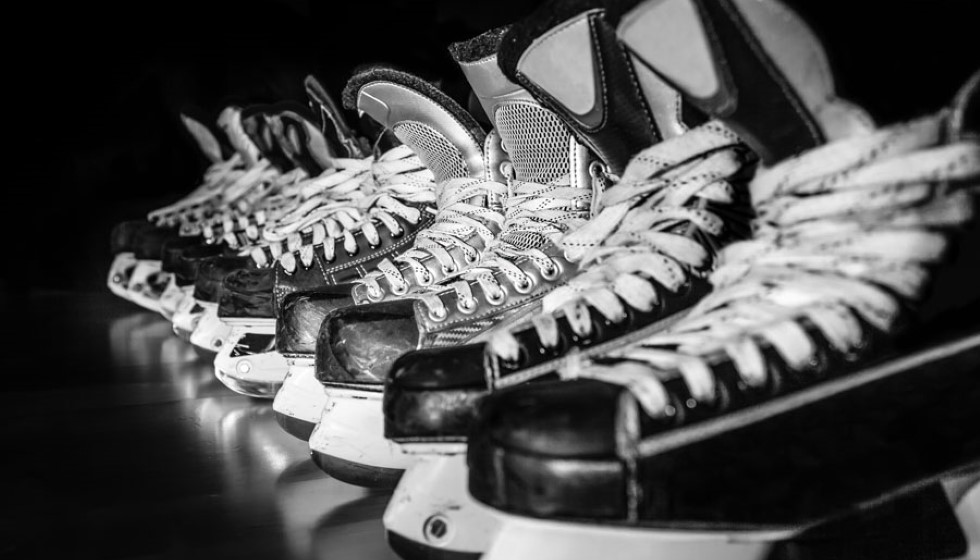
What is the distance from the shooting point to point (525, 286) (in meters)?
1.00

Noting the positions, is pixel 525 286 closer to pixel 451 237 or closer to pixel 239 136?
pixel 451 237

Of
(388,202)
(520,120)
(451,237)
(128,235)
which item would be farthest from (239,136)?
(520,120)

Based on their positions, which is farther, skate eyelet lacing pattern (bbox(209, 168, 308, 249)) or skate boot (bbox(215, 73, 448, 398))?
skate eyelet lacing pattern (bbox(209, 168, 308, 249))

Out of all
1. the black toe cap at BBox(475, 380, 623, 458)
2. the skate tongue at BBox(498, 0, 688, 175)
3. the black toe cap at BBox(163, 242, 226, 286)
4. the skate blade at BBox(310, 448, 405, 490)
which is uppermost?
the skate tongue at BBox(498, 0, 688, 175)

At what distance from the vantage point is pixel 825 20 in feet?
2.10

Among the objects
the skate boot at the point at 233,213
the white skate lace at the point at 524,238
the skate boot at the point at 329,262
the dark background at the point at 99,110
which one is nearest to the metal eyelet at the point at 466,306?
the white skate lace at the point at 524,238

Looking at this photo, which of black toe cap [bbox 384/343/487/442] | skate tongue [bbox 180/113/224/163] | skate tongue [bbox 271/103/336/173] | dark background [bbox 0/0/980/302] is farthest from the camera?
dark background [bbox 0/0/980/302]

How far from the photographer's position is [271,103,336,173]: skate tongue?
2057 mm

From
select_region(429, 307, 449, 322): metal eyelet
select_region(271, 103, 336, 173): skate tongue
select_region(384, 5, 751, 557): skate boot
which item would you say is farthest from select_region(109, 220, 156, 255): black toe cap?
select_region(384, 5, 751, 557): skate boot

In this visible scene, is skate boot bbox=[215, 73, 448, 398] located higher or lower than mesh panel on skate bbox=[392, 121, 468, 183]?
lower

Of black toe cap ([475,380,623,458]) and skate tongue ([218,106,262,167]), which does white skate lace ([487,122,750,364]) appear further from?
skate tongue ([218,106,262,167])

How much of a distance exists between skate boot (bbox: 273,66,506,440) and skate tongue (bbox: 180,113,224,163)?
1.80 meters

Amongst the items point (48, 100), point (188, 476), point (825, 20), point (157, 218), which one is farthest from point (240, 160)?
point (825, 20)

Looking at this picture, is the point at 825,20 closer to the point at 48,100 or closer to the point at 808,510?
the point at 808,510
